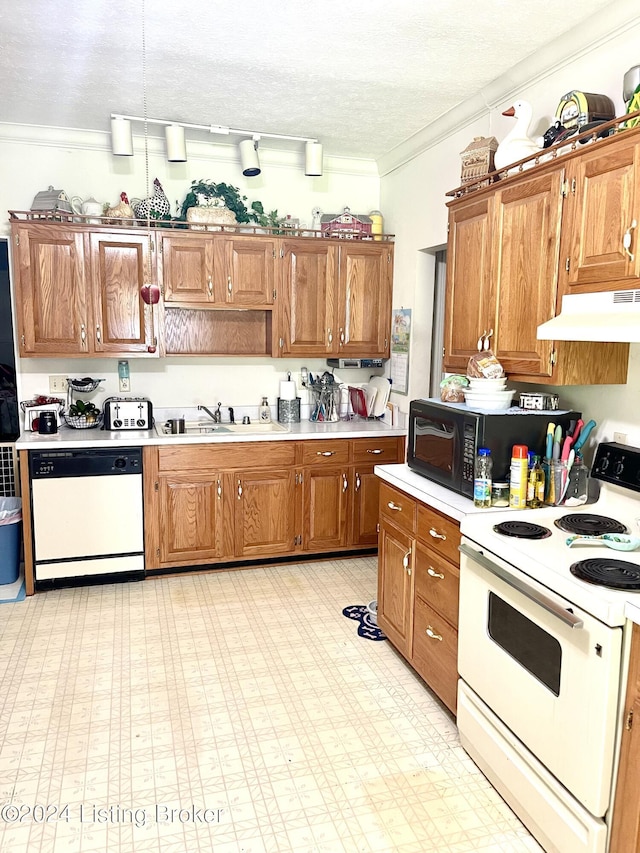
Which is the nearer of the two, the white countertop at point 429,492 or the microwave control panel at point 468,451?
the white countertop at point 429,492

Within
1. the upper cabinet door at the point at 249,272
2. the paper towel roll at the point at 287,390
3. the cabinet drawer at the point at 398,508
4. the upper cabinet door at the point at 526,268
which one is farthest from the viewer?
the paper towel roll at the point at 287,390

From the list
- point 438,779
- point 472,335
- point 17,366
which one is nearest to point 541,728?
point 438,779

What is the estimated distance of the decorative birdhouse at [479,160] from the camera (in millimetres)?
2746

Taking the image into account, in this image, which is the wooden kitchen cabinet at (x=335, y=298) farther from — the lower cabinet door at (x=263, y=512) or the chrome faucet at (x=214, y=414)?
the lower cabinet door at (x=263, y=512)

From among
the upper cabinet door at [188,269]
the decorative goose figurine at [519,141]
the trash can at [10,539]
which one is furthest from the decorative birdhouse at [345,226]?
the trash can at [10,539]

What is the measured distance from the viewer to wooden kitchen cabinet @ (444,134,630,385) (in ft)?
7.08

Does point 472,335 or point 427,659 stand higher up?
point 472,335

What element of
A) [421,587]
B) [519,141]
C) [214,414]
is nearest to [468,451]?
[421,587]

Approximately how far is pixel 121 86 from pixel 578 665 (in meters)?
3.22

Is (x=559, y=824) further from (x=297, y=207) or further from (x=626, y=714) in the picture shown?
(x=297, y=207)

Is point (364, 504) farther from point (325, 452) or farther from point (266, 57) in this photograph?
point (266, 57)

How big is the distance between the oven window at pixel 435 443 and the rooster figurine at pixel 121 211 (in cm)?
221

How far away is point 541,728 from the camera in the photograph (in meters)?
1.78

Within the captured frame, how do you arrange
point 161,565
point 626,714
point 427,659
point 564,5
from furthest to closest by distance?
point 161,565 → point 427,659 → point 564,5 → point 626,714
